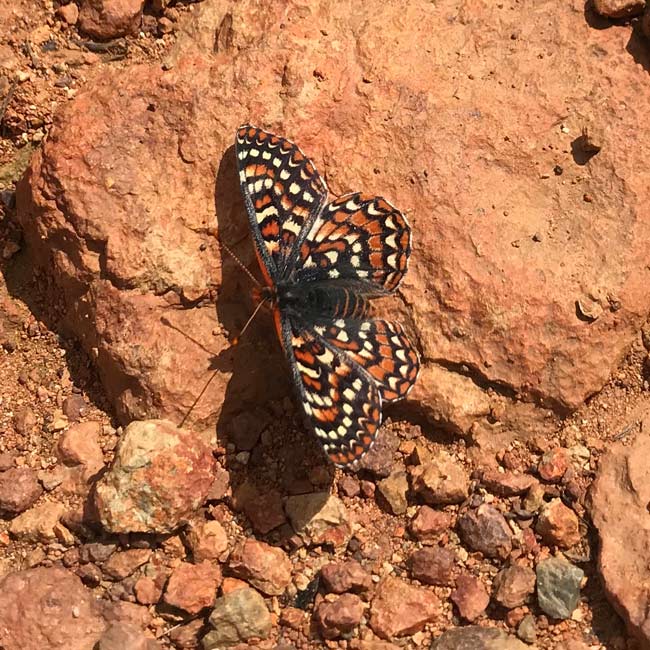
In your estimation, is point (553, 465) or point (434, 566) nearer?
point (434, 566)

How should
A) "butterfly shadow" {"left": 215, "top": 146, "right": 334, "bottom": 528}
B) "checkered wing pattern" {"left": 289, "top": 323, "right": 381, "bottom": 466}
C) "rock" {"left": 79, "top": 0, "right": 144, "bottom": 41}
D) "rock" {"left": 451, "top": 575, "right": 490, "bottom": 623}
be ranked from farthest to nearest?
"rock" {"left": 79, "top": 0, "right": 144, "bottom": 41}
"butterfly shadow" {"left": 215, "top": 146, "right": 334, "bottom": 528}
"rock" {"left": 451, "top": 575, "right": 490, "bottom": 623}
"checkered wing pattern" {"left": 289, "top": 323, "right": 381, "bottom": 466}

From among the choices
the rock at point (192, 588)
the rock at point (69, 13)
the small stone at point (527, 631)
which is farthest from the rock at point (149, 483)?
the rock at point (69, 13)

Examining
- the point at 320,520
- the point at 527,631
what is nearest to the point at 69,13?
the point at 320,520

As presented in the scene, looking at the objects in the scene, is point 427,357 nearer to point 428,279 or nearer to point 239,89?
point 428,279

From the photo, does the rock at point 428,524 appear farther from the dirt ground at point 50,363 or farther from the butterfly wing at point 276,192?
the butterfly wing at point 276,192

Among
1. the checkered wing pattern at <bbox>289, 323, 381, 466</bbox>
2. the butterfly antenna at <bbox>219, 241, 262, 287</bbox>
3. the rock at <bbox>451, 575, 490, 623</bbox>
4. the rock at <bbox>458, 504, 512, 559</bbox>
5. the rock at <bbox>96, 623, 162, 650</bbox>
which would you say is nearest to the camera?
the checkered wing pattern at <bbox>289, 323, 381, 466</bbox>

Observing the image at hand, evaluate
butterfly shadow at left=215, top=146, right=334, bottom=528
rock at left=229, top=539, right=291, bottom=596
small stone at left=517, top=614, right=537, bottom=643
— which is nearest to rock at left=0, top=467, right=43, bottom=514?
butterfly shadow at left=215, top=146, right=334, bottom=528

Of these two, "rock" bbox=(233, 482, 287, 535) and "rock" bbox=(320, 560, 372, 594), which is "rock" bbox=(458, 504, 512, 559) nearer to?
"rock" bbox=(320, 560, 372, 594)

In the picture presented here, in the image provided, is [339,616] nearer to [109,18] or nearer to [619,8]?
[619,8]
